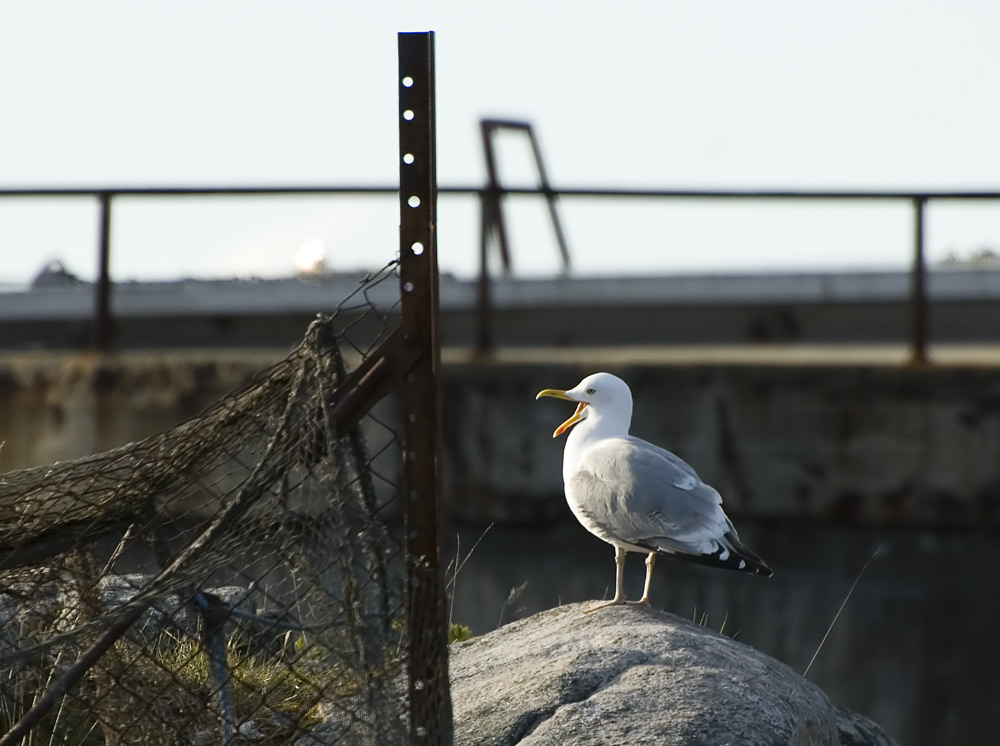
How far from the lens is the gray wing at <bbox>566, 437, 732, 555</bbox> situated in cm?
498

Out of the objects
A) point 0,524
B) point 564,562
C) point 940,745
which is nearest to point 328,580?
point 0,524

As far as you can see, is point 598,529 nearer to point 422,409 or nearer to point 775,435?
point 422,409

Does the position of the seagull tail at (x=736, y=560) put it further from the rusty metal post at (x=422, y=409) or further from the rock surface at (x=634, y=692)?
the rusty metal post at (x=422, y=409)

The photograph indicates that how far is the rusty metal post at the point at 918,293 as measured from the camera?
735 centimetres

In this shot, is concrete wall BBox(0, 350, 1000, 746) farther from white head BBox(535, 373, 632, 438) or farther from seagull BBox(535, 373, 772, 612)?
seagull BBox(535, 373, 772, 612)

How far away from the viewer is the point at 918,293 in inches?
297

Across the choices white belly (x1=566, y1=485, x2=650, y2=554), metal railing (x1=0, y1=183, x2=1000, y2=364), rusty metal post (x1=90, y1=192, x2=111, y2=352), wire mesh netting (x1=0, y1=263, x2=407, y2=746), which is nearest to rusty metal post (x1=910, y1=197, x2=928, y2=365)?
metal railing (x1=0, y1=183, x2=1000, y2=364)

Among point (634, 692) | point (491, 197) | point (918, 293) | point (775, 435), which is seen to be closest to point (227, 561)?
point (634, 692)

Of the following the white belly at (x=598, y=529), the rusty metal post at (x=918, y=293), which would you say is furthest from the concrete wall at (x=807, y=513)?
the white belly at (x=598, y=529)

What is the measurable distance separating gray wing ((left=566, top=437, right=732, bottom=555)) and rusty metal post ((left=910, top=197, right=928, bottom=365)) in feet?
8.52

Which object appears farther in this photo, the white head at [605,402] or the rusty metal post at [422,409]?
the white head at [605,402]

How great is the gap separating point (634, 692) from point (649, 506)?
80 centimetres

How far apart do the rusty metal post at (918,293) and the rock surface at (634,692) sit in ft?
9.07

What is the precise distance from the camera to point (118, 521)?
4.35 metres
